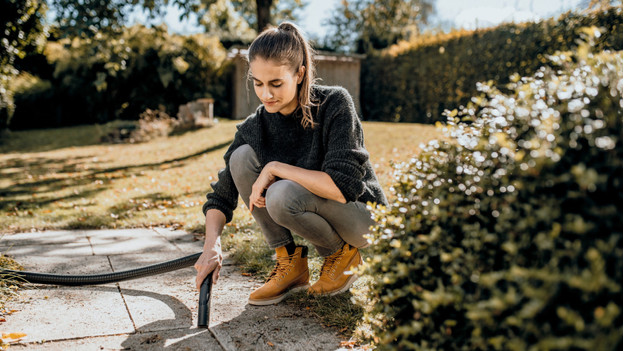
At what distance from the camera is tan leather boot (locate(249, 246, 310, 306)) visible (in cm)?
270

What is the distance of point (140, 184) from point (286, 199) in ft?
17.3

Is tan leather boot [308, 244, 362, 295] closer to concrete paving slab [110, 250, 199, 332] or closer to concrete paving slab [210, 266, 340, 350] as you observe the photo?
concrete paving slab [210, 266, 340, 350]

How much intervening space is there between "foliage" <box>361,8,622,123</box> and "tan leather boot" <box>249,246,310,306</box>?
20.6 ft

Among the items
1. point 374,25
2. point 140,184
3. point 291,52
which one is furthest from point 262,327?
point 374,25

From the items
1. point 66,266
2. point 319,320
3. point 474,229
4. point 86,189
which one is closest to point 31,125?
point 86,189

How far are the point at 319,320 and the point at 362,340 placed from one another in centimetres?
31

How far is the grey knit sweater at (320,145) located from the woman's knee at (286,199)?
17 cm

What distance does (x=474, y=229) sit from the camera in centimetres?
140

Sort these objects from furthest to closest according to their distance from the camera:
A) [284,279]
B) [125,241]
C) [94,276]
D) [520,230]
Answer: [125,241] < [94,276] < [284,279] < [520,230]

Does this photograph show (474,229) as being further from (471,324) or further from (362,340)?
(362,340)

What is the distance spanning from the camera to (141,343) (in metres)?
2.22

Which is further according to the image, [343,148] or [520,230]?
[343,148]

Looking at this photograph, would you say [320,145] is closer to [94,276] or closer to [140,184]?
[94,276]

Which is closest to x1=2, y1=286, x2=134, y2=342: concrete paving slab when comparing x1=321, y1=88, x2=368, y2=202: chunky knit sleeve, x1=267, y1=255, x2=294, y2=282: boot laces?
x1=267, y1=255, x2=294, y2=282: boot laces
